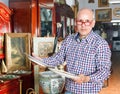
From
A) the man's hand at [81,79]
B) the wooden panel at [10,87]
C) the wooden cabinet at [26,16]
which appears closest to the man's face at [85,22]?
the man's hand at [81,79]

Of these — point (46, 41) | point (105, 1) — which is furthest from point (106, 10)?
point (46, 41)

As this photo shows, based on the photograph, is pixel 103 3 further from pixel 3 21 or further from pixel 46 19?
pixel 3 21

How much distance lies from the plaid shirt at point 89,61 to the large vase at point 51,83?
1.08 meters

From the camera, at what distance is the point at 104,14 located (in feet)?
31.9

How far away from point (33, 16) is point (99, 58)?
6.00 ft

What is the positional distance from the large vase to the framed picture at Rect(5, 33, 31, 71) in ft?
1.12

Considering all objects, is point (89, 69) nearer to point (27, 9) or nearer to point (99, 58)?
point (99, 58)

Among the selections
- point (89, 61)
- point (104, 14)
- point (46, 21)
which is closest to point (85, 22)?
point (89, 61)

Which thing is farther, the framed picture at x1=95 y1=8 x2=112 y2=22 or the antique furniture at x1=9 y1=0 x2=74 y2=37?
the framed picture at x1=95 y1=8 x2=112 y2=22

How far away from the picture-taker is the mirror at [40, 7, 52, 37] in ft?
11.9

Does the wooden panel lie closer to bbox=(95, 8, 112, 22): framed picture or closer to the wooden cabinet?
the wooden cabinet

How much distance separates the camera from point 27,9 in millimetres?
3381

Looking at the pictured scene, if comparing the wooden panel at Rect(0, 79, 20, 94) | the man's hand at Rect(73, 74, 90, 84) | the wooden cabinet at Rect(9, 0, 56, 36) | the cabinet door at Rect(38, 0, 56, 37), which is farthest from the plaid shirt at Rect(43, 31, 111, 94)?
the cabinet door at Rect(38, 0, 56, 37)

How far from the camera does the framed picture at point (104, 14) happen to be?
381 inches
